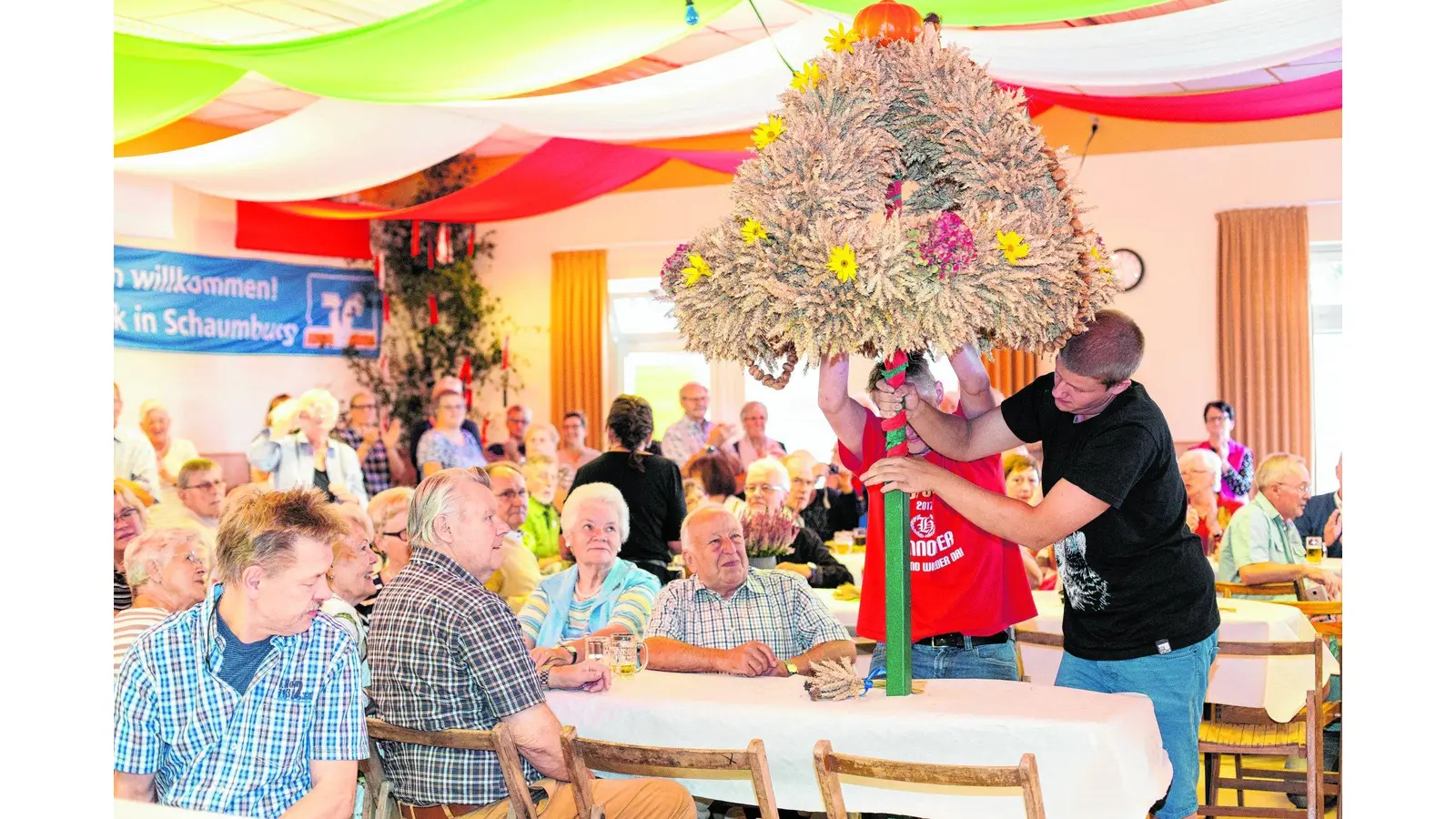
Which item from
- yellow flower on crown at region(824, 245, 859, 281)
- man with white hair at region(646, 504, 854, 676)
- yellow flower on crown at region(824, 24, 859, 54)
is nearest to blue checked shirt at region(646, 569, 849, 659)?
man with white hair at region(646, 504, 854, 676)

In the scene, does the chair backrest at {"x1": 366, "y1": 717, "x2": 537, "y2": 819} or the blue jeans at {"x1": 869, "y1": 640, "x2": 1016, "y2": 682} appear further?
the blue jeans at {"x1": 869, "y1": 640, "x2": 1016, "y2": 682}

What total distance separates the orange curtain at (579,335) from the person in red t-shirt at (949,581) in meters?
9.08

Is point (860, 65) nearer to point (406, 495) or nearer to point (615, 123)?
point (406, 495)

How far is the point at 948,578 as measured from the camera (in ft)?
11.5

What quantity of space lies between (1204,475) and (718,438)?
3.95 meters

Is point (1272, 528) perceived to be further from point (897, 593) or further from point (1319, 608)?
point (897, 593)

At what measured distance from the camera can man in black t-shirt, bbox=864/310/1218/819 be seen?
3055mm

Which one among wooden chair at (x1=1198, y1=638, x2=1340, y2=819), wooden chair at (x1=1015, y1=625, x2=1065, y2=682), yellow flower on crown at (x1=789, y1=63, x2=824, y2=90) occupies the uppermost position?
yellow flower on crown at (x1=789, y1=63, x2=824, y2=90)

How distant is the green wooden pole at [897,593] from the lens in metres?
2.92

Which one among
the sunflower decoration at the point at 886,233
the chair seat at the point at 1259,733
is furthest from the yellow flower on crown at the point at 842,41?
the chair seat at the point at 1259,733

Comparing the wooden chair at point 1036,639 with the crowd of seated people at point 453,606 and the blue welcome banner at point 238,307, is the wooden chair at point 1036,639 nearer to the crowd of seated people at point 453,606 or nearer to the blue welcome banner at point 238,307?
the crowd of seated people at point 453,606

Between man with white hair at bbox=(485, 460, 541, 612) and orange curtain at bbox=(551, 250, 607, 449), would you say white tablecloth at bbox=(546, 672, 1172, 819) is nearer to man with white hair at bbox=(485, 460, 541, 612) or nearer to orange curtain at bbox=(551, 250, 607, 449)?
man with white hair at bbox=(485, 460, 541, 612)

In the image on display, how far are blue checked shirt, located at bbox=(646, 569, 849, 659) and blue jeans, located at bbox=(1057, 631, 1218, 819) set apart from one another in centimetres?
95

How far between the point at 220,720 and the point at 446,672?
52 centimetres
